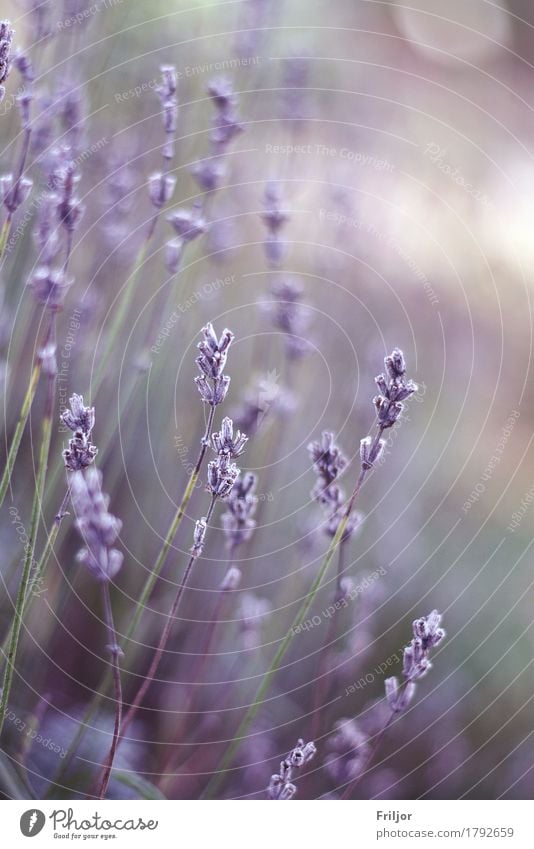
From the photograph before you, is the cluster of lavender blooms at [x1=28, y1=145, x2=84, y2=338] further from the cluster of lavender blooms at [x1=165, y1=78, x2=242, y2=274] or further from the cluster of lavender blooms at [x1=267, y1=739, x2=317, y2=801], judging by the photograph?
the cluster of lavender blooms at [x1=267, y1=739, x2=317, y2=801]

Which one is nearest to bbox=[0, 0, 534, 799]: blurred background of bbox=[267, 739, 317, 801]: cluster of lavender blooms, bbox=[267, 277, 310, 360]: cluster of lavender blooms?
bbox=[267, 277, 310, 360]: cluster of lavender blooms

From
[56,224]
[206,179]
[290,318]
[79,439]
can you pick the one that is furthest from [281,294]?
[79,439]

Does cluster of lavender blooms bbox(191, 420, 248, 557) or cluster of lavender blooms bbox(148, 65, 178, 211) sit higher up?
cluster of lavender blooms bbox(148, 65, 178, 211)

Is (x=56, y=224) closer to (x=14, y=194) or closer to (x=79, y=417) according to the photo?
(x=14, y=194)

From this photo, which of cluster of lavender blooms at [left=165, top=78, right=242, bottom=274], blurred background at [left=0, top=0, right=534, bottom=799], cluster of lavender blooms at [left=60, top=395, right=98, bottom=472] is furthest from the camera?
blurred background at [left=0, top=0, right=534, bottom=799]

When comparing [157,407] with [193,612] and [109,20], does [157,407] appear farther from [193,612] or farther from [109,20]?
[109,20]

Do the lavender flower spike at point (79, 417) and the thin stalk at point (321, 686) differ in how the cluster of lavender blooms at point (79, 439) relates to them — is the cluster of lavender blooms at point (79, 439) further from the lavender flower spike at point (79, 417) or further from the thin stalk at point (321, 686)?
the thin stalk at point (321, 686)

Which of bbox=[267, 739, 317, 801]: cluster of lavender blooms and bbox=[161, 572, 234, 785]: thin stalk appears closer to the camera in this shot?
bbox=[267, 739, 317, 801]: cluster of lavender blooms

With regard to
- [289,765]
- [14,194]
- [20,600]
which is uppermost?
[14,194]
